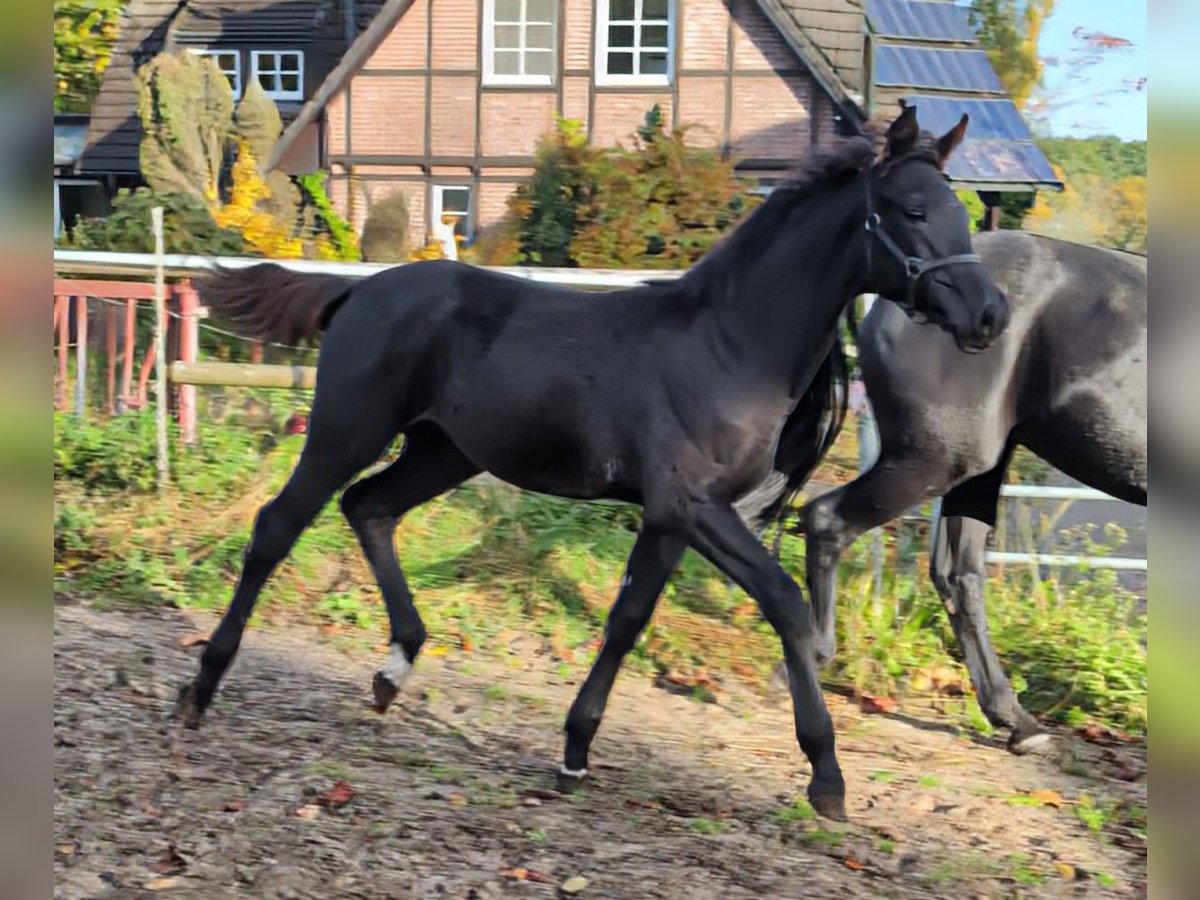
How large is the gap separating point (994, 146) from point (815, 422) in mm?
4951

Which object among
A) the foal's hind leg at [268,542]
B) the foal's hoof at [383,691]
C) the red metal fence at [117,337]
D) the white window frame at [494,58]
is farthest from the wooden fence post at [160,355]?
the white window frame at [494,58]

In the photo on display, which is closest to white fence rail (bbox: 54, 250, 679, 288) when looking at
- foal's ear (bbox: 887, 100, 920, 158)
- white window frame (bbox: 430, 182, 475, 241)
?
foal's ear (bbox: 887, 100, 920, 158)

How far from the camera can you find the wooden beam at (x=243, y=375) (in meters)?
6.96

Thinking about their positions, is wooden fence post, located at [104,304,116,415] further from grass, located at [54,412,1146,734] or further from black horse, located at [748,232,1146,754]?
black horse, located at [748,232,1146,754]

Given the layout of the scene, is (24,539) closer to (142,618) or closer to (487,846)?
(487,846)

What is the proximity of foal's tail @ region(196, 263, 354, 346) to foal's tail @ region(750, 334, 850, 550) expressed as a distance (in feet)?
5.67

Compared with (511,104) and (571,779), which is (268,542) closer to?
(571,779)

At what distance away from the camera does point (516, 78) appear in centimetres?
1245

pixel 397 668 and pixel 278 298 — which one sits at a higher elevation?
pixel 278 298

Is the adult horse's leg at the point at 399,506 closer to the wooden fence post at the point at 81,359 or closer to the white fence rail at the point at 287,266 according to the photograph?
the white fence rail at the point at 287,266

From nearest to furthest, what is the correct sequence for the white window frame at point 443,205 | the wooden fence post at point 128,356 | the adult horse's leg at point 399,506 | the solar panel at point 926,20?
1. the adult horse's leg at point 399,506
2. the wooden fence post at point 128,356
3. the solar panel at point 926,20
4. the white window frame at point 443,205

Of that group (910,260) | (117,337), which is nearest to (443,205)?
(117,337)

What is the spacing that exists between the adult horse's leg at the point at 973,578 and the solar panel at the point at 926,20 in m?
5.34

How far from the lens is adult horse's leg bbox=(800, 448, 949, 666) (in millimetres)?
5180
